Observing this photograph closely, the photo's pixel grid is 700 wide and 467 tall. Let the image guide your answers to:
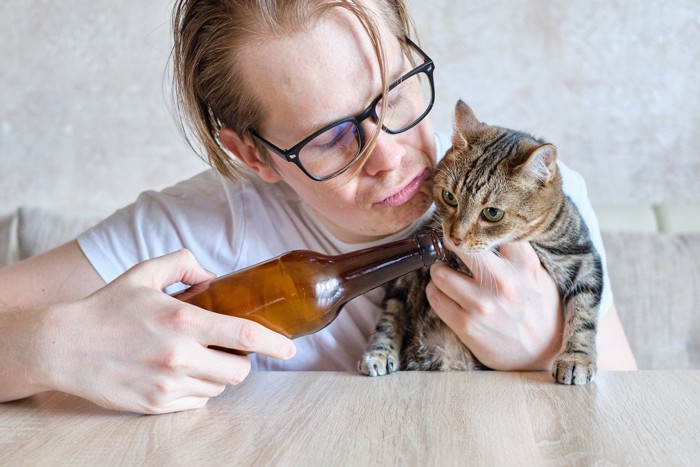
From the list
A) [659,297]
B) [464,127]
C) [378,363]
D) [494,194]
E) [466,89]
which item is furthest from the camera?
[466,89]

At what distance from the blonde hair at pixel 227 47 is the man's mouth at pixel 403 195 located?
8 centimetres

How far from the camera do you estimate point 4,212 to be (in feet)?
8.24

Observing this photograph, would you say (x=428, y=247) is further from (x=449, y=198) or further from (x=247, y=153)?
(x=247, y=153)

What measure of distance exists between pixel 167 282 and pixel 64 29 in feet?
5.56

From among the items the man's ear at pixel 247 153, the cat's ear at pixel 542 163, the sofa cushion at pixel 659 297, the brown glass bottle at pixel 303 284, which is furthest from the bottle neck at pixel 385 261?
the sofa cushion at pixel 659 297

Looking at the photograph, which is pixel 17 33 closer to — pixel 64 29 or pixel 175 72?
pixel 64 29

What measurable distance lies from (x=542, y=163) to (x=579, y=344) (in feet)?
0.99

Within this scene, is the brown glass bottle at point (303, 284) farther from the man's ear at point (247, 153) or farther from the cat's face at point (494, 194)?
the man's ear at point (247, 153)

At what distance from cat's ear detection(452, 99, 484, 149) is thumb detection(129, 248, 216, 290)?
54 centimetres

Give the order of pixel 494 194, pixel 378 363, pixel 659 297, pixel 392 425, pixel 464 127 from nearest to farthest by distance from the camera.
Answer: pixel 392 425 < pixel 378 363 < pixel 494 194 < pixel 464 127 < pixel 659 297

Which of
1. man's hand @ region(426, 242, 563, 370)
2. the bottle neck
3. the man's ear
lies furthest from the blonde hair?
man's hand @ region(426, 242, 563, 370)

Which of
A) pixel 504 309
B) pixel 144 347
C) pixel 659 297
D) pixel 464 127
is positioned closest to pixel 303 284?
pixel 144 347

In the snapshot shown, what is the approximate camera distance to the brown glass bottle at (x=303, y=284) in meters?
0.99

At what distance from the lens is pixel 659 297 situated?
188cm
